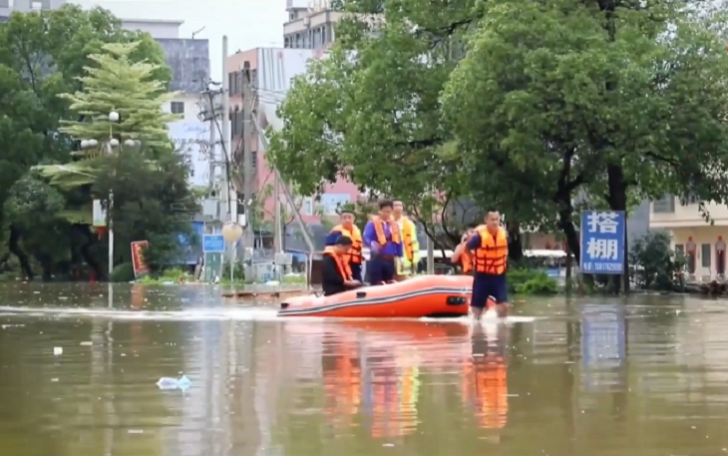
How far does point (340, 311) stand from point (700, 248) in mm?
47683

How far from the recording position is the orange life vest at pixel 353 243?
25016mm

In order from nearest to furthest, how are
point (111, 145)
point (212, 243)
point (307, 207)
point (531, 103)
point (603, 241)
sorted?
1. point (531, 103)
2. point (603, 241)
3. point (212, 243)
4. point (111, 145)
5. point (307, 207)

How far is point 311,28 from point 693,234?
46542 millimetres

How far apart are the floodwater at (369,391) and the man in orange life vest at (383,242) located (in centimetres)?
311

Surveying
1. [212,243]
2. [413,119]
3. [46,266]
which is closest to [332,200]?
[46,266]

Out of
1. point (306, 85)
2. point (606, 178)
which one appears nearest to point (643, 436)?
point (606, 178)

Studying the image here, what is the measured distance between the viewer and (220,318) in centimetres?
2644

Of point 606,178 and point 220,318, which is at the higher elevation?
point 606,178

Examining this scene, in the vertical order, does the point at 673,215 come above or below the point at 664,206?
below

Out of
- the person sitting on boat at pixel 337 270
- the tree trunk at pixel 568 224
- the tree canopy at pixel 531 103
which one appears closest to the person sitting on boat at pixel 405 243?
the person sitting on boat at pixel 337 270

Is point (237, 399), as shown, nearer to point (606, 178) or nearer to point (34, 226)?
point (606, 178)

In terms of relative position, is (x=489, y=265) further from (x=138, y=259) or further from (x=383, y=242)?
(x=138, y=259)

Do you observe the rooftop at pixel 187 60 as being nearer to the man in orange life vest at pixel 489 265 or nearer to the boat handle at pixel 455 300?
the boat handle at pixel 455 300

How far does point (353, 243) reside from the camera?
83.3 feet
